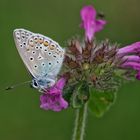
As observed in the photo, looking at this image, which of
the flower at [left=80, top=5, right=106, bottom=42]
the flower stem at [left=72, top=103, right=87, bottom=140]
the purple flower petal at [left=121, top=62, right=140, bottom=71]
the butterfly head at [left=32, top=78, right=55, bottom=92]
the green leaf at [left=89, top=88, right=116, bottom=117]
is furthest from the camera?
the flower at [left=80, top=5, right=106, bottom=42]

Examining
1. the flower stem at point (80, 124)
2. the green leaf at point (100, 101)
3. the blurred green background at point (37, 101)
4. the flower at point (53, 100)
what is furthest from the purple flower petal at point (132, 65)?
the blurred green background at point (37, 101)

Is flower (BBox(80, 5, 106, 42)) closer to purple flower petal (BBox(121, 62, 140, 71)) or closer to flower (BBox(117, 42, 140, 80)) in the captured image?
flower (BBox(117, 42, 140, 80))

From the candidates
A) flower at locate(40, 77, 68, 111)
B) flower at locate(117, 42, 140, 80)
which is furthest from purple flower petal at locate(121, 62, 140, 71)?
flower at locate(40, 77, 68, 111)

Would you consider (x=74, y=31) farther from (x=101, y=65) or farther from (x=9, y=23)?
(x=101, y=65)

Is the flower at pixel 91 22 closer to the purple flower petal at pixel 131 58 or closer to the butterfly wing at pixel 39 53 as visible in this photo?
the purple flower petal at pixel 131 58

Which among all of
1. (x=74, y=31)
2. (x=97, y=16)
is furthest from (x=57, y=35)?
(x=97, y=16)
